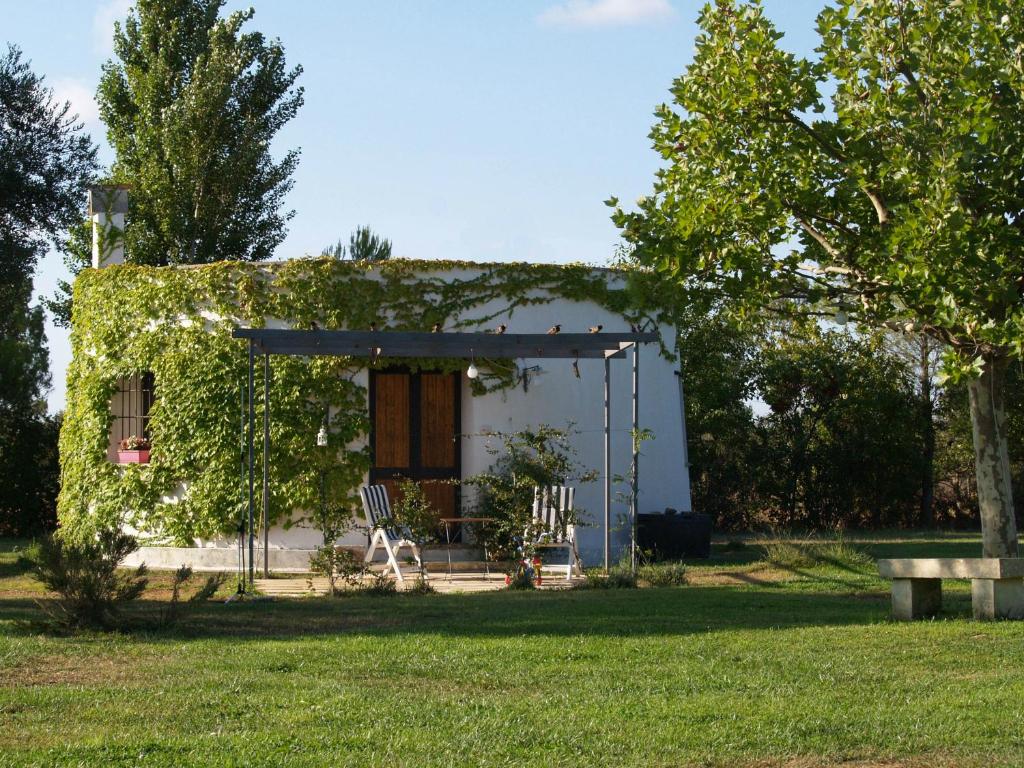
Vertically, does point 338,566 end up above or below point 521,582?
above

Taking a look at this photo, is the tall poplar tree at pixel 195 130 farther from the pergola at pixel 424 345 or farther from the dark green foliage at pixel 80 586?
the dark green foliage at pixel 80 586

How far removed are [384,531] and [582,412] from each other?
3.75m

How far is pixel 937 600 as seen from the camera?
941 centimetres

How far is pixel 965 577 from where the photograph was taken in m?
8.95

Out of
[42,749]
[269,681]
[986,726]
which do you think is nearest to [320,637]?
[269,681]

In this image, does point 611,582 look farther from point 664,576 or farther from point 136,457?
point 136,457

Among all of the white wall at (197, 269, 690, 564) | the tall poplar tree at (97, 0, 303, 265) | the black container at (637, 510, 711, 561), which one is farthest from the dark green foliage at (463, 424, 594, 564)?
the tall poplar tree at (97, 0, 303, 265)

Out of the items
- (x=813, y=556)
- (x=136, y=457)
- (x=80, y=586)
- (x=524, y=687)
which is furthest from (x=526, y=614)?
(x=136, y=457)

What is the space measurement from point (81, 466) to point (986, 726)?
41.3 feet

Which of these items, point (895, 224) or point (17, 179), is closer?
point (895, 224)

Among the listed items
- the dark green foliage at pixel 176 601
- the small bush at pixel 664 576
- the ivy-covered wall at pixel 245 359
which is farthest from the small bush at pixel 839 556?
the dark green foliage at pixel 176 601

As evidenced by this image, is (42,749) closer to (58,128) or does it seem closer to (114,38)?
(58,128)

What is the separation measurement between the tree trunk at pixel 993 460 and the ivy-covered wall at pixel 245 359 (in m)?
5.27

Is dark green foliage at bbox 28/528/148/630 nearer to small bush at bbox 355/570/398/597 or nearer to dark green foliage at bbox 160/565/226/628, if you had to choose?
dark green foliage at bbox 160/565/226/628
